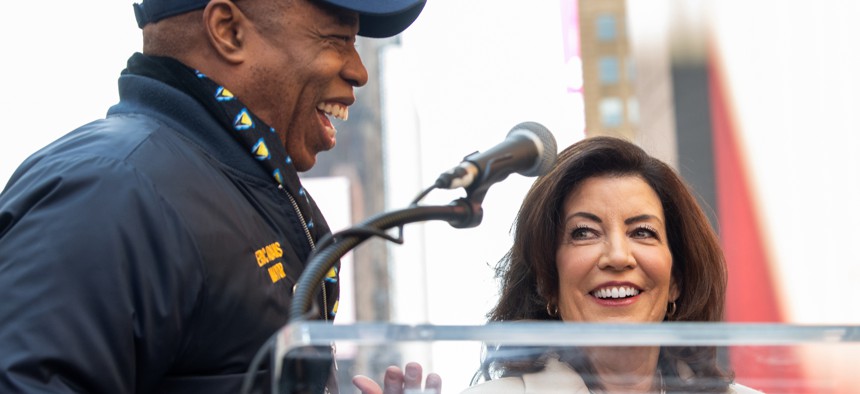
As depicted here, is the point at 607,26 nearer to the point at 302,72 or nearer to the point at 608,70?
the point at 608,70

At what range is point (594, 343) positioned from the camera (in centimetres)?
161

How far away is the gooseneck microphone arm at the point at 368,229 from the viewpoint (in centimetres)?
157

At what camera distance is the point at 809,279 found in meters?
7.45

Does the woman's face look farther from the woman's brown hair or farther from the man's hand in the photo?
the man's hand

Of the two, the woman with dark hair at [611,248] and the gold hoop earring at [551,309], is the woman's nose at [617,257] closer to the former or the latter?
the woman with dark hair at [611,248]

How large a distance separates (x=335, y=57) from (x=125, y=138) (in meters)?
0.54

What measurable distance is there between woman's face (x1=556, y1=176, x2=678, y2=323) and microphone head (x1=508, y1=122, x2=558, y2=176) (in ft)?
3.05

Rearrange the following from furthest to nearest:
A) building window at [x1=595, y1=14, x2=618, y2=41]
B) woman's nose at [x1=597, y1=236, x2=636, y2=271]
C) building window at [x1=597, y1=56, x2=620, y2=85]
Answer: building window at [x1=597, y1=56, x2=620, y2=85] → building window at [x1=595, y1=14, x2=618, y2=41] → woman's nose at [x1=597, y1=236, x2=636, y2=271]

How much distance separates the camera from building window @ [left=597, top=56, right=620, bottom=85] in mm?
12930

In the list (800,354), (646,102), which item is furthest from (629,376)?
(646,102)

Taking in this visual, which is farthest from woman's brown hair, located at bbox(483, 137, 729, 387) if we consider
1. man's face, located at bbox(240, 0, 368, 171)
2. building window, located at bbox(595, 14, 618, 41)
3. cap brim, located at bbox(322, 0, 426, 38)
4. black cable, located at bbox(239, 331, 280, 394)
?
building window, located at bbox(595, 14, 618, 41)

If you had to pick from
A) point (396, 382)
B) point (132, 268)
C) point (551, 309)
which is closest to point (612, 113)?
point (551, 309)

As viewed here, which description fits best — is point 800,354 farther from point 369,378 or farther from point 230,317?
point 230,317

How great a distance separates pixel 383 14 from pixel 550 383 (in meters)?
0.98
